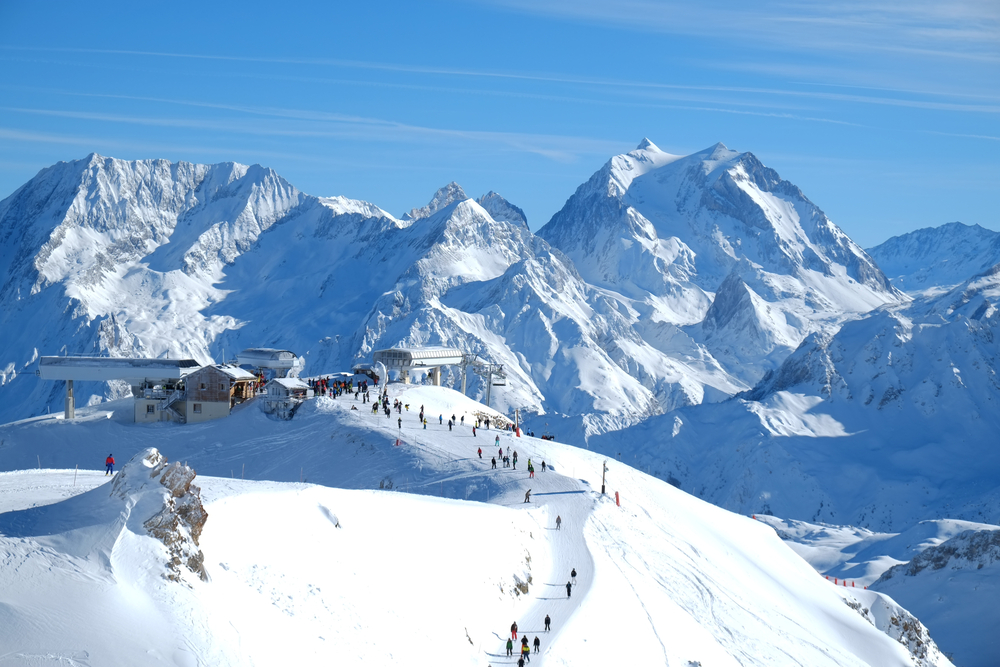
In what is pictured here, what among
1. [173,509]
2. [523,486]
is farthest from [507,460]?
[173,509]

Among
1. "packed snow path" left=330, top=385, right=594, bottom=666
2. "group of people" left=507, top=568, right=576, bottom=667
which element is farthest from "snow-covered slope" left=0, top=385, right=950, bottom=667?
"group of people" left=507, top=568, right=576, bottom=667

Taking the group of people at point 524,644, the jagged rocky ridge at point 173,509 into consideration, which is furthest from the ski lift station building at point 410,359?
the jagged rocky ridge at point 173,509

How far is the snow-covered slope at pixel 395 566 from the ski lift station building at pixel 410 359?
25607mm

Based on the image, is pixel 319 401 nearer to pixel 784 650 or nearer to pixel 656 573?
pixel 656 573

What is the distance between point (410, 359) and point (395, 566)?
6405cm

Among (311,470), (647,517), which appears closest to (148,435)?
(311,470)

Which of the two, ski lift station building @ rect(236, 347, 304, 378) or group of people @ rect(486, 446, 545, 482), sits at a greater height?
ski lift station building @ rect(236, 347, 304, 378)

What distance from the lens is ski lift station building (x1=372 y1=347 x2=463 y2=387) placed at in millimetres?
107250

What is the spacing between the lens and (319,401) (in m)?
81.9

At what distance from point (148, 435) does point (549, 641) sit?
156 feet

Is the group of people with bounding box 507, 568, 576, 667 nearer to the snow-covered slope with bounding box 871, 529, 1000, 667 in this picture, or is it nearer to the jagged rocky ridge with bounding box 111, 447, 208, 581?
the jagged rocky ridge with bounding box 111, 447, 208, 581

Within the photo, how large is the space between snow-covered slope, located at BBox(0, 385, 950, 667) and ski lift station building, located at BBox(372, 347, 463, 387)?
84.0 ft

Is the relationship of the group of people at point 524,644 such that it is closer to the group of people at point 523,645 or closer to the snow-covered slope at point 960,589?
the group of people at point 523,645

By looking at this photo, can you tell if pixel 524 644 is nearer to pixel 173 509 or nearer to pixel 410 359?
pixel 173 509
